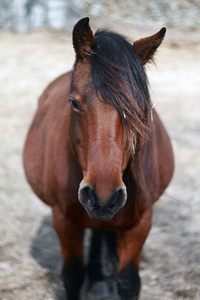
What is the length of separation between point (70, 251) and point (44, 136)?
0.98m

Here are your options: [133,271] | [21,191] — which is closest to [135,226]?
[133,271]

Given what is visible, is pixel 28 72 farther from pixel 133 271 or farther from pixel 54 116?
pixel 133 271

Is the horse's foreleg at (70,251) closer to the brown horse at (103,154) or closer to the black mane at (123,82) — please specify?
the brown horse at (103,154)

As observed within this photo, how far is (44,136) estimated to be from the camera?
3221mm

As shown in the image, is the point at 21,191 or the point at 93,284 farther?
the point at 21,191

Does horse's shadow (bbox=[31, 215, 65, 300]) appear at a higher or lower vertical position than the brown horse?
lower

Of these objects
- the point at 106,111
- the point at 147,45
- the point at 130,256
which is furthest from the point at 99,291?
the point at 147,45

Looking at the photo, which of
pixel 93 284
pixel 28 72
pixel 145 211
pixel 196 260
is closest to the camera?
pixel 145 211

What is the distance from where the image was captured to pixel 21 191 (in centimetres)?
503

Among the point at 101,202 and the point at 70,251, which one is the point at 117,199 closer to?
the point at 101,202

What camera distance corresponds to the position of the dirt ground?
10.5 ft

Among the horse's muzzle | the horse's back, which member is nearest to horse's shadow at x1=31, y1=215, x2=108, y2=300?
the horse's back

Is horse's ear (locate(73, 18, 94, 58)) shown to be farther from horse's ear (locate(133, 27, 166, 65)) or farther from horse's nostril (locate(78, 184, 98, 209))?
horse's nostril (locate(78, 184, 98, 209))

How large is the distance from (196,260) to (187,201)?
1.28 m
